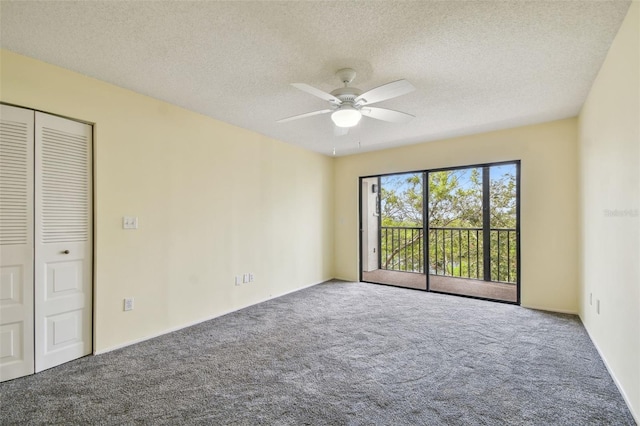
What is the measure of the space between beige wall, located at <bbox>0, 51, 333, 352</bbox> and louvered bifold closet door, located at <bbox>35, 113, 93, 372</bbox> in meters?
0.09

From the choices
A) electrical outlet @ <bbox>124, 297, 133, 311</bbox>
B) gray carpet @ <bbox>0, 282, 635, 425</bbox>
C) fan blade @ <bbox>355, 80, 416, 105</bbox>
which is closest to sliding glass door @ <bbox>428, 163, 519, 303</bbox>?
gray carpet @ <bbox>0, 282, 635, 425</bbox>

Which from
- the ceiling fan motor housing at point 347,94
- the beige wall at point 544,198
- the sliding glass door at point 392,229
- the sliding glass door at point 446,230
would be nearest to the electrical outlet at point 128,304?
the ceiling fan motor housing at point 347,94

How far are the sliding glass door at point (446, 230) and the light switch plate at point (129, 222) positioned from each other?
3.73 meters

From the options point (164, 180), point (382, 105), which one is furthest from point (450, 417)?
point (164, 180)

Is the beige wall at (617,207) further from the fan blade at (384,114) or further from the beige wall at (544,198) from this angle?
the fan blade at (384,114)

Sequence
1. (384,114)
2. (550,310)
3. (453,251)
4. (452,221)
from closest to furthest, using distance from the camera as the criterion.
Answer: (384,114) < (550,310) < (452,221) < (453,251)

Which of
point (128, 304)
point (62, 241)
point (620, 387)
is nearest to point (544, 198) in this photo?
point (620, 387)

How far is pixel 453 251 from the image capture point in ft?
18.1

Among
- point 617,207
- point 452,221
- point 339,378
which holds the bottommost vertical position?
point 339,378

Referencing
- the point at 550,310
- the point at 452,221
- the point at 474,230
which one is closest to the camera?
the point at 550,310

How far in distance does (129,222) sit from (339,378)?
2295mm

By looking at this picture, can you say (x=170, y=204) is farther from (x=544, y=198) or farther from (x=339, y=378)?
(x=544, y=198)

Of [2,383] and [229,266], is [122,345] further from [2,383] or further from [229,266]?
[229,266]

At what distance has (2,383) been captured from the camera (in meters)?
2.08
